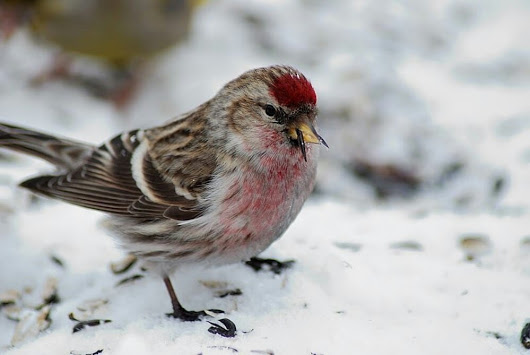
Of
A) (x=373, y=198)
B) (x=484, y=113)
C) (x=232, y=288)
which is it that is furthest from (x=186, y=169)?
(x=484, y=113)

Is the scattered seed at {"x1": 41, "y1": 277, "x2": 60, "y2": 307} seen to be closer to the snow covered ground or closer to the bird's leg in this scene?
the snow covered ground

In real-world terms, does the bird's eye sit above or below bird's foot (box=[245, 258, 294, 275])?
above

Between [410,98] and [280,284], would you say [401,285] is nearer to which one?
[280,284]

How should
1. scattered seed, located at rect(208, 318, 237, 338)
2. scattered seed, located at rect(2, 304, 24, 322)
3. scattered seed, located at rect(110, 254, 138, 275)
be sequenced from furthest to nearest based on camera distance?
scattered seed, located at rect(110, 254, 138, 275) → scattered seed, located at rect(2, 304, 24, 322) → scattered seed, located at rect(208, 318, 237, 338)

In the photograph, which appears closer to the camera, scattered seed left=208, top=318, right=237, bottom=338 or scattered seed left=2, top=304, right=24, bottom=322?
scattered seed left=208, top=318, right=237, bottom=338

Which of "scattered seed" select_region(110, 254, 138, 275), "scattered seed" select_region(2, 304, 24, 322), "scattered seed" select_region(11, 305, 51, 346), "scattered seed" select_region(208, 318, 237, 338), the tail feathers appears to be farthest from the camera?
the tail feathers

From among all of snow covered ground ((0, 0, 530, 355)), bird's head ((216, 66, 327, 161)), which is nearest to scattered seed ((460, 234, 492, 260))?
snow covered ground ((0, 0, 530, 355))
